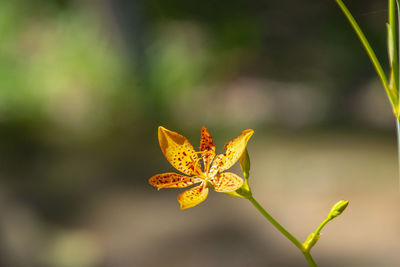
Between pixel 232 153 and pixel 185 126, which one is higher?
pixel 232 153

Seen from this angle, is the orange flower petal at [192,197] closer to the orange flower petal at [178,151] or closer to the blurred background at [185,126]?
the orange flower petal at [178,151]

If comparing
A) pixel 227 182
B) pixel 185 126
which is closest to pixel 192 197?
pixel 227 182

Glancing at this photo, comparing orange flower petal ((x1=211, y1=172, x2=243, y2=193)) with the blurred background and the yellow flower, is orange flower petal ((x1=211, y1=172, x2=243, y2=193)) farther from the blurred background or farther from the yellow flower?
the blurred background

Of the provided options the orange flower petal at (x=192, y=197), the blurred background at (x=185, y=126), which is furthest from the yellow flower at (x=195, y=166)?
the blurred background at (x=185, y=126)

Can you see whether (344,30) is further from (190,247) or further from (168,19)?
(190,247)

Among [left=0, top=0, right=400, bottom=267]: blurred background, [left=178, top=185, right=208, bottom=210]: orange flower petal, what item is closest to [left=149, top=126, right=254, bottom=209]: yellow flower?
[left=178, top=185, right=208, bottom=210]: orange flower petal

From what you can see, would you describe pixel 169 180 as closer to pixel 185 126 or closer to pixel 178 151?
pixel 178 151
